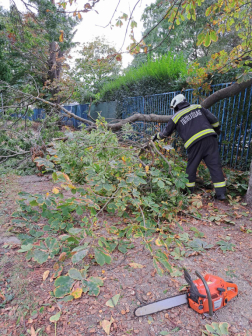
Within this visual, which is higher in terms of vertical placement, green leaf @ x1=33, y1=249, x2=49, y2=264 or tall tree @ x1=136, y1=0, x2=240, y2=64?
tall tree @ x1=136, y1=0, x2=240, y2=64

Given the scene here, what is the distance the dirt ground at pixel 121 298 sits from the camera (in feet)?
4.33

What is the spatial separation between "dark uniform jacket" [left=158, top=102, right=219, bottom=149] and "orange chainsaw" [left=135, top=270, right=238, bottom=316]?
2.41m

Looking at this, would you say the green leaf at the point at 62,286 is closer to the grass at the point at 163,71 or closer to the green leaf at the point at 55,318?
the green leaf at the point at 55,318

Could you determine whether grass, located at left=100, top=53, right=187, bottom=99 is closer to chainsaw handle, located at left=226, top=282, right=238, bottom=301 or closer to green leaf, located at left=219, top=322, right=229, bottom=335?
chainsaw handle, located at left=226, top=282, right=238, bottom=301

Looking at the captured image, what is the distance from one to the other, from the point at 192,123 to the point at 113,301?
285 centimetres

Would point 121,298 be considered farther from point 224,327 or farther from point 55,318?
point 224,327

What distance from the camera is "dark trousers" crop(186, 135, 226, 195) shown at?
3.41 metres

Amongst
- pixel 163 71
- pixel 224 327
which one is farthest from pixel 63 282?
pixel 163 71

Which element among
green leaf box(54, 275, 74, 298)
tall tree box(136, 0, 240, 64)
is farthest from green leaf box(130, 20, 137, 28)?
tall tree box(136, 0, 240, 64)

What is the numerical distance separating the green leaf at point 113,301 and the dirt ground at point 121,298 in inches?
1.0

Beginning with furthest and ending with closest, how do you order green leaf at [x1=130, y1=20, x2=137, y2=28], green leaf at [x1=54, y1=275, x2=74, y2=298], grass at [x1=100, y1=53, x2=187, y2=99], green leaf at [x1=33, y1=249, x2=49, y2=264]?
grass at [x1=100, y1=53, x2=187, y2=99] → green leaf at [x1=130, y1=20, x2=137, y2=28] → green leaf at [x1=33, y1=249, x2=49, y2=264] → green leaf at [x1=54, y1=275, x2=74, y2=298]

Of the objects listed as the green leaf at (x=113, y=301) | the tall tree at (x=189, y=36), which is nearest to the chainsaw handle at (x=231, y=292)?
the green leaf at (x=113, y=301)

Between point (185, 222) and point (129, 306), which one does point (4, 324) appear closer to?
point (129, 306)

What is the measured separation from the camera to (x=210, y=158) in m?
3.49
